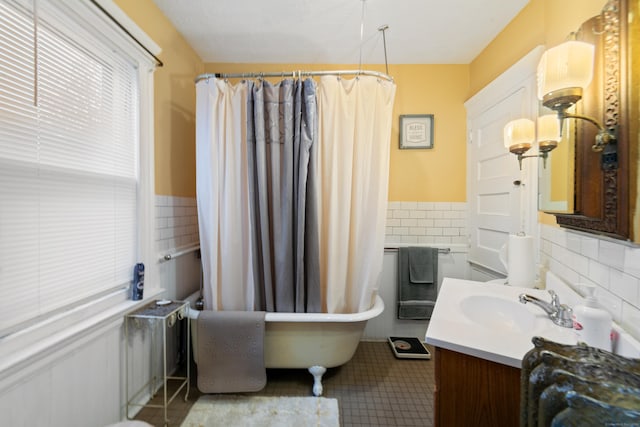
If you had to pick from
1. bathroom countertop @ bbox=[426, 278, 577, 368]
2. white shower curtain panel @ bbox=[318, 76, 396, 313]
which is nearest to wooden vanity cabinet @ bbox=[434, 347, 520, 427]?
bathroom countertop @ bbox=[426, 278, 577, 368]

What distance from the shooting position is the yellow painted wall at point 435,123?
2.41 meters

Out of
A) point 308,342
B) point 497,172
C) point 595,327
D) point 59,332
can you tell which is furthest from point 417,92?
point 59,332

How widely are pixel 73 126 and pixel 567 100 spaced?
2010 millimetres

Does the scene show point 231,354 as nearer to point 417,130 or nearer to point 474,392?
point 474,392

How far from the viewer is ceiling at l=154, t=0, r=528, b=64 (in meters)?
1.72

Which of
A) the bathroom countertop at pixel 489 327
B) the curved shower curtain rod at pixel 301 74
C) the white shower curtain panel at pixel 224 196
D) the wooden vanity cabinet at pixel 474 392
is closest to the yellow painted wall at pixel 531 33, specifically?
the bathroom countertop at pixel 489 327

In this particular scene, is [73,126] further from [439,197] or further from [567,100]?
[439,197]

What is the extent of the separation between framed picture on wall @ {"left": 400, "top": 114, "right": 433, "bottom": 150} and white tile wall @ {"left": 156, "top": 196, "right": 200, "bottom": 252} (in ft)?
6.42

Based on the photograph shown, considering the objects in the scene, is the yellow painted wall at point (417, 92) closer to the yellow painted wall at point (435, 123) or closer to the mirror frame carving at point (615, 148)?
the yellow painted wall at point (435, 123)

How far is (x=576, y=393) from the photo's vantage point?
0.45 meters

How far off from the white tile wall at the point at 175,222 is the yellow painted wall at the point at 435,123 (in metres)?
1.30

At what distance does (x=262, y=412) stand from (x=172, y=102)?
2.12 meters

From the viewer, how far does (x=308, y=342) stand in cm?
172

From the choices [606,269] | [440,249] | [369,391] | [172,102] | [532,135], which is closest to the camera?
[606,269]
